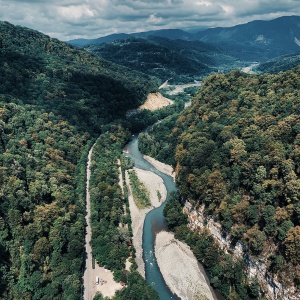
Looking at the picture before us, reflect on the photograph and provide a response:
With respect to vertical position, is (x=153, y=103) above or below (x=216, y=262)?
above

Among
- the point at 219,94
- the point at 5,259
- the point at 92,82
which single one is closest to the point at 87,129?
the point at 92,82

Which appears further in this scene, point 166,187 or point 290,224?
point 166,187

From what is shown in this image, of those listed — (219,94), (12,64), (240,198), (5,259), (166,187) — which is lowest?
(166,187)

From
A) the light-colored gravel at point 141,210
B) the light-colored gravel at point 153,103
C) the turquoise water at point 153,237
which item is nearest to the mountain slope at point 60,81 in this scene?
the light-colored gravel at point 153,103

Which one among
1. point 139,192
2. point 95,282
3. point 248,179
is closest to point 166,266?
point 95,282

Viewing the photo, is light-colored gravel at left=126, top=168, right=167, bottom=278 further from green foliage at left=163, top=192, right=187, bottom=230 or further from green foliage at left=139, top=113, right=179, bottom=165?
green foliage at left=139, top=113, right=179, bottom=165

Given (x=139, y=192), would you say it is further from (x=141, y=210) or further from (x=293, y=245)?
(x=293, y=245)

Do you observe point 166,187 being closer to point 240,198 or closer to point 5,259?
point 240,198
